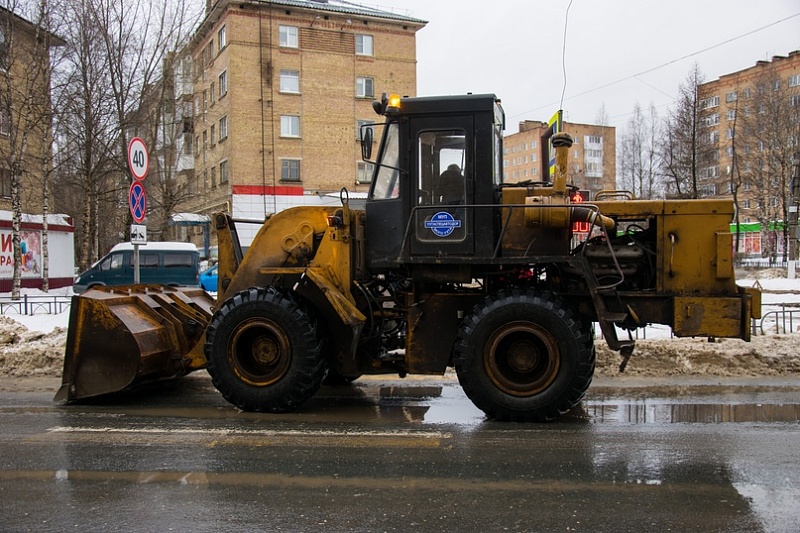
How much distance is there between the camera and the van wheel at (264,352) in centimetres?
632

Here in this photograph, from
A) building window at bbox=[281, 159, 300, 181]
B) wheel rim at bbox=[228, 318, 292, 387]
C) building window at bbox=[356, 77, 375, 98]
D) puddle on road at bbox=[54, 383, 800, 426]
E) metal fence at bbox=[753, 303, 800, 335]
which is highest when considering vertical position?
building window at bbox=[356, 77, 375, 98]

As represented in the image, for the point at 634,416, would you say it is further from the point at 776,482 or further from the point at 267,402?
the point at 267,402

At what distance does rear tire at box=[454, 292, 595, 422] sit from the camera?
5.80m

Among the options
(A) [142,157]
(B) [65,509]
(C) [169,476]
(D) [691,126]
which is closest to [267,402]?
(C) [169,476]

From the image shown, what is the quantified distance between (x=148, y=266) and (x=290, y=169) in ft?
55.6

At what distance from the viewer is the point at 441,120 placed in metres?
6.31

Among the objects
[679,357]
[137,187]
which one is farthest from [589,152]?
[137,187]

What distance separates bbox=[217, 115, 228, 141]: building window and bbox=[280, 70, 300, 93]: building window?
4.08m

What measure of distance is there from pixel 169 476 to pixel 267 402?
1871mm

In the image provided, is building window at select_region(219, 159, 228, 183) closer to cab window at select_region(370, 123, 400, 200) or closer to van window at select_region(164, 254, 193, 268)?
van window at select_region(164, 254, 193, 268)

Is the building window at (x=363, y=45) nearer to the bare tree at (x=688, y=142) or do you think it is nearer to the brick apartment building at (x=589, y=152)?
the bare tree at (x=688, y=142)

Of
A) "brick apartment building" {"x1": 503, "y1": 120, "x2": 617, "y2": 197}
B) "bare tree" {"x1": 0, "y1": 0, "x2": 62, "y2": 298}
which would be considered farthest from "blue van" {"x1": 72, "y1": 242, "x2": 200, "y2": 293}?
"brick apartment building" {"x1": 503, "y1": 120, "x2": 617, "y2": 197}

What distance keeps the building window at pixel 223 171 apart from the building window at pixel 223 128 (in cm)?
158

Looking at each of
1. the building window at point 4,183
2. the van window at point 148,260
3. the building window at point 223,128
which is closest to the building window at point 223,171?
the building window at point 223,128
